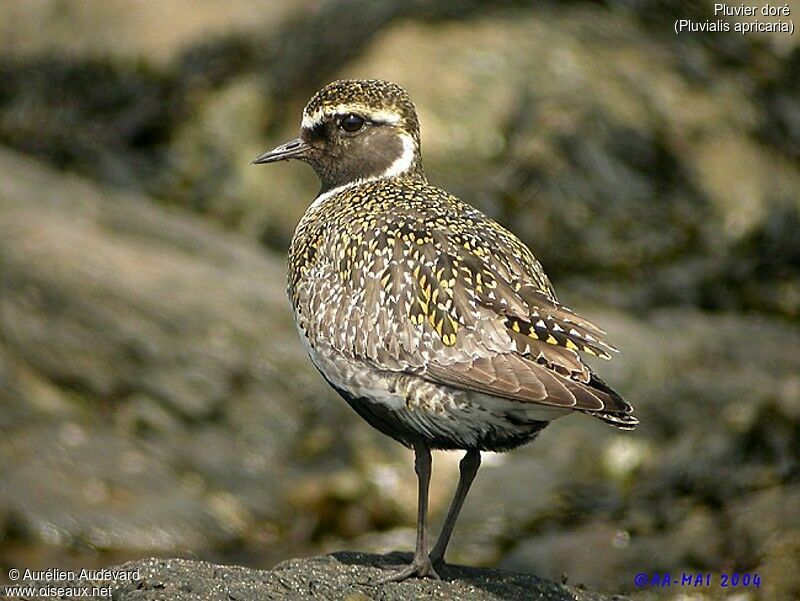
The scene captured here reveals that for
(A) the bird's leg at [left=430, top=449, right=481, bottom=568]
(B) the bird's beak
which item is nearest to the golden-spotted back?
(B) the bird's beak

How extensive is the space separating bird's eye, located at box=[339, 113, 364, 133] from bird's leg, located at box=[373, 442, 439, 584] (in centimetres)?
205

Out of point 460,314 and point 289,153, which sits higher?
point 289,153

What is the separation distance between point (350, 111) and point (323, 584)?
2720mm

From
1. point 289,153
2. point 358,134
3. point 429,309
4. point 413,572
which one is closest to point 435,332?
point 429,309

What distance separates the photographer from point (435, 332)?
6.44m

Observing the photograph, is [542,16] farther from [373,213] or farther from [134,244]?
[373,213]

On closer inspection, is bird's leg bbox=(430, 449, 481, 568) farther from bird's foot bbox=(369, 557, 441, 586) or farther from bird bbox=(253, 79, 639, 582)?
bird's foot bbox=(369, 557, 441, 586)

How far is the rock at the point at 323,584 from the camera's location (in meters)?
6.13

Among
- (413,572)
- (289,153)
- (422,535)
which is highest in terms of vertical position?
(289,153)

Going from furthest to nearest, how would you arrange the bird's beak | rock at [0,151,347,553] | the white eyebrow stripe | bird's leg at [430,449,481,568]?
rock at [0,151,347,553]
the bird's beak
the white eyebrow stripe
bird's leg at [430,449,481,568]

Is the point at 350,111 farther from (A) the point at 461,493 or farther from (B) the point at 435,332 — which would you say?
(A) the point at 461,493

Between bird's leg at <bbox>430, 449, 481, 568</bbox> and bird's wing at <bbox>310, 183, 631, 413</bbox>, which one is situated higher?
bird's wing at <bbox>310, 183, 631, 413</bbox>

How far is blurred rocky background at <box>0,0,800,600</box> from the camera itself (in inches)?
424

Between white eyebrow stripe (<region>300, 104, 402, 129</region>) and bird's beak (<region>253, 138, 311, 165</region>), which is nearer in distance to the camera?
white eyebrow stripe (<region>300, 104, 402, 129</region>)
